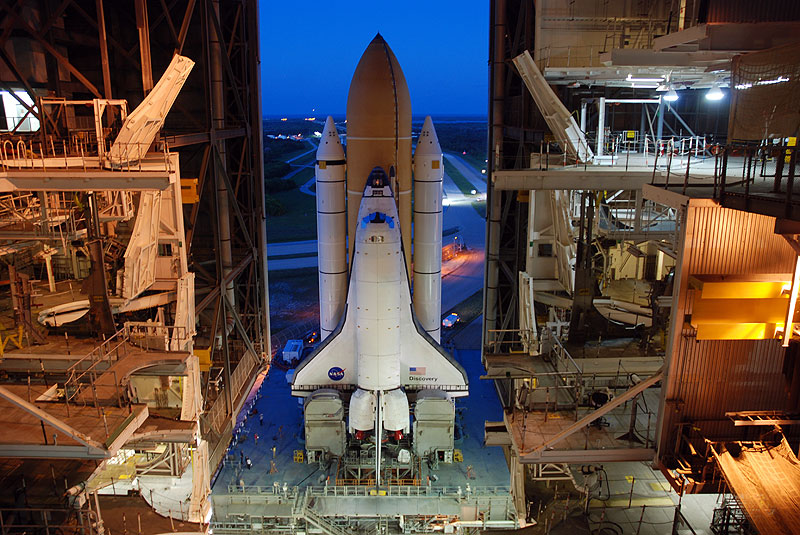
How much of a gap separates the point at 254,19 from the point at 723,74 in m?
14.8

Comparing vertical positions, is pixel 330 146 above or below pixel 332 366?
above

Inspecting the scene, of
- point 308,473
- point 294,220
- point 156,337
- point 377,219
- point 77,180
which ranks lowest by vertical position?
point 308,473

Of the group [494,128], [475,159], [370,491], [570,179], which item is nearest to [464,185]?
[475,159]

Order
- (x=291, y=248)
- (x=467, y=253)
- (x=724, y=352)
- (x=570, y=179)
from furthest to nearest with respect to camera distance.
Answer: (x=291, y=248) < (x=467, y=253) < (x=570, y=179) < (x=724, y=352)

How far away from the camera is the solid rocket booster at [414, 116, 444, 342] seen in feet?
65.5

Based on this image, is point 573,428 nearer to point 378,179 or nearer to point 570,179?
point 570,179

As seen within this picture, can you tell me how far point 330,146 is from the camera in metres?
20.2

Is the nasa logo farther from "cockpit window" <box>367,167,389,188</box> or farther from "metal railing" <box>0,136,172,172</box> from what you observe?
"metal railing" <box>0,136,172,172</box>

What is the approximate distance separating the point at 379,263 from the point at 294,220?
46.6 m

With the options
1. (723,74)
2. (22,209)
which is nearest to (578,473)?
(723,74)

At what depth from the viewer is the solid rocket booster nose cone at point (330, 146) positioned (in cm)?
2006

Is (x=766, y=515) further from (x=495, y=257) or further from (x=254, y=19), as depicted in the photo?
(x=254, y=19)

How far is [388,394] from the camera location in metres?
17.8

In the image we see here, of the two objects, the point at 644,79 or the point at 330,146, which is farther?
the point at 330,146
